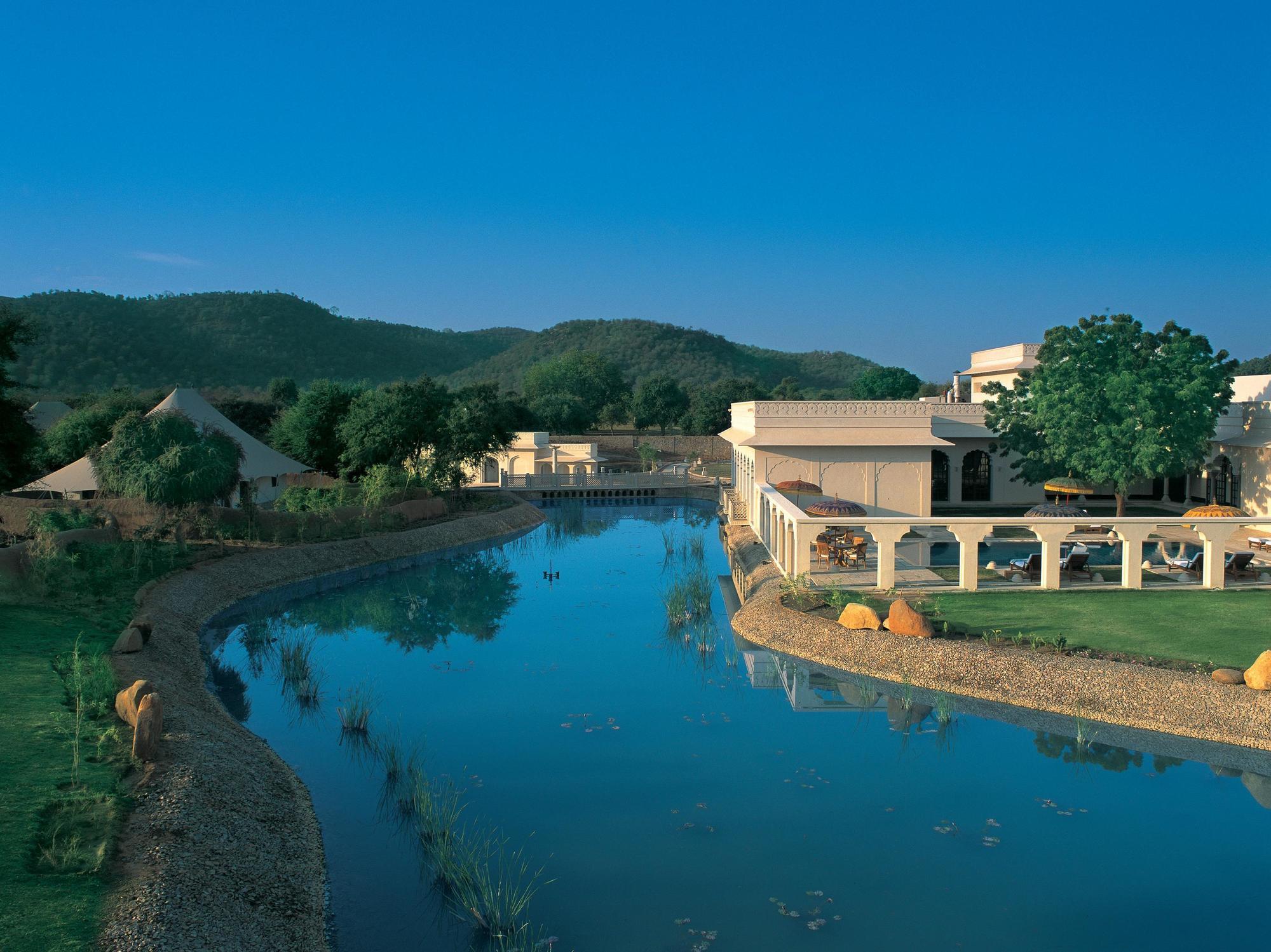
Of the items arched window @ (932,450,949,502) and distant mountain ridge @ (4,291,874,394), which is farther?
distant mountain ridge @ (4,291,874,394)

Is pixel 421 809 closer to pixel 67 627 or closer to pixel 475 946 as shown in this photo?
pixel 475 946

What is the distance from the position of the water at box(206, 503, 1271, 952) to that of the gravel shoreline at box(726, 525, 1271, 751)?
0.39 metres

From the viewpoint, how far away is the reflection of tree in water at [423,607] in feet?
60.8

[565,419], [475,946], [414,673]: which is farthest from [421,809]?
[565,419]

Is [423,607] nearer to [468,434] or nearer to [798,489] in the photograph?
[798,489]

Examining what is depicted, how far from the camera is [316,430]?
37.6 metres

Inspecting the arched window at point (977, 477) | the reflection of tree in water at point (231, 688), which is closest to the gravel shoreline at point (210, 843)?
the reflection of tree in water at point (231, 688)

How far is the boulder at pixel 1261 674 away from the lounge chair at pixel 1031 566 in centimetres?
625

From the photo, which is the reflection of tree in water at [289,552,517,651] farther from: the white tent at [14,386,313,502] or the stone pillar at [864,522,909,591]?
the white tent at [14,386,313,502]

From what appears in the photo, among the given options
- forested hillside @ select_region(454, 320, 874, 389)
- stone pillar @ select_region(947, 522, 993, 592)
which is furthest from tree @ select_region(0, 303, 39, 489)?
forested hillside @ select_region(454, 320, 874, 389)

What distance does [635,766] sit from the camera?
10828 mm

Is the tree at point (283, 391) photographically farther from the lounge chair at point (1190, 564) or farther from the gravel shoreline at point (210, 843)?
the lounge chair at point (1190, 564)

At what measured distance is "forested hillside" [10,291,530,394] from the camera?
66.0 metres

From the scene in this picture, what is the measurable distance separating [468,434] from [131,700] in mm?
25778
